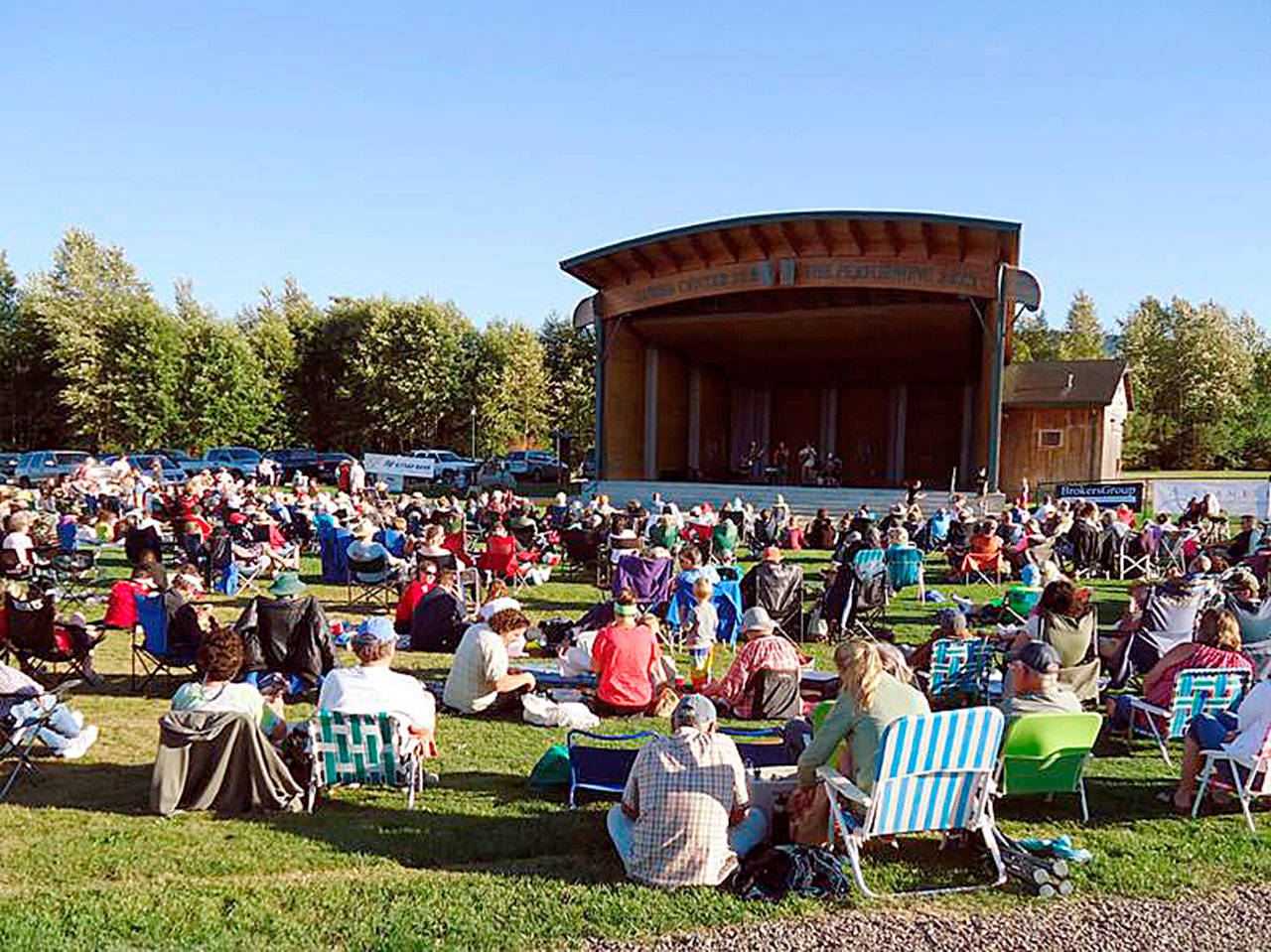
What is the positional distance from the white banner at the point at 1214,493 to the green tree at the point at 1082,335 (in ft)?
112

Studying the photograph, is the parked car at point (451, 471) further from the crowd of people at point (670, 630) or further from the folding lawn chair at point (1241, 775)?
the folding lawn chair at point (1241, 775)

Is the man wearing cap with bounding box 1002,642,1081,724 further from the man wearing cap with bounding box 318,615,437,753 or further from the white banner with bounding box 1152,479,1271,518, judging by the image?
the white banner with bounding box 1152,479,1271,518

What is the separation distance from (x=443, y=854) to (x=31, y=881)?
169cm

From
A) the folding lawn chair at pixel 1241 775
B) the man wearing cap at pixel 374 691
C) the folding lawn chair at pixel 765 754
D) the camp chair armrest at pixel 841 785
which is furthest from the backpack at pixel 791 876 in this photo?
the folding lawn chair at pixel 1241 775

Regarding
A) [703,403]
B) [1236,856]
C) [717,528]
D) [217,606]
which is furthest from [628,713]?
[703,403]

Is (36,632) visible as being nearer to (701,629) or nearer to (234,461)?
(701,629)

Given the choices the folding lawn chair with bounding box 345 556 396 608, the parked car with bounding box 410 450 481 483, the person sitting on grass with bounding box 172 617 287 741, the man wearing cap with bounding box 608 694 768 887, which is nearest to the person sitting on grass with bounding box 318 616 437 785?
the person sitting on grass with bounding box 172 617 287 741

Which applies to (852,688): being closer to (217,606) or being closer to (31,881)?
(31,881)

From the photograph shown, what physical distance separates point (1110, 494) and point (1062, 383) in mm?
9905

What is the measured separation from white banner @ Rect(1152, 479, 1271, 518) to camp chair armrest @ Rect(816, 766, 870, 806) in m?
15.2

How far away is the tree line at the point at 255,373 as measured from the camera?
125 feet

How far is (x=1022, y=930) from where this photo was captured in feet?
12.6

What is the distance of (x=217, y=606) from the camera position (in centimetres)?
1106

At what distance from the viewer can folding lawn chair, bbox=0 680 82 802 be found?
527 cm
